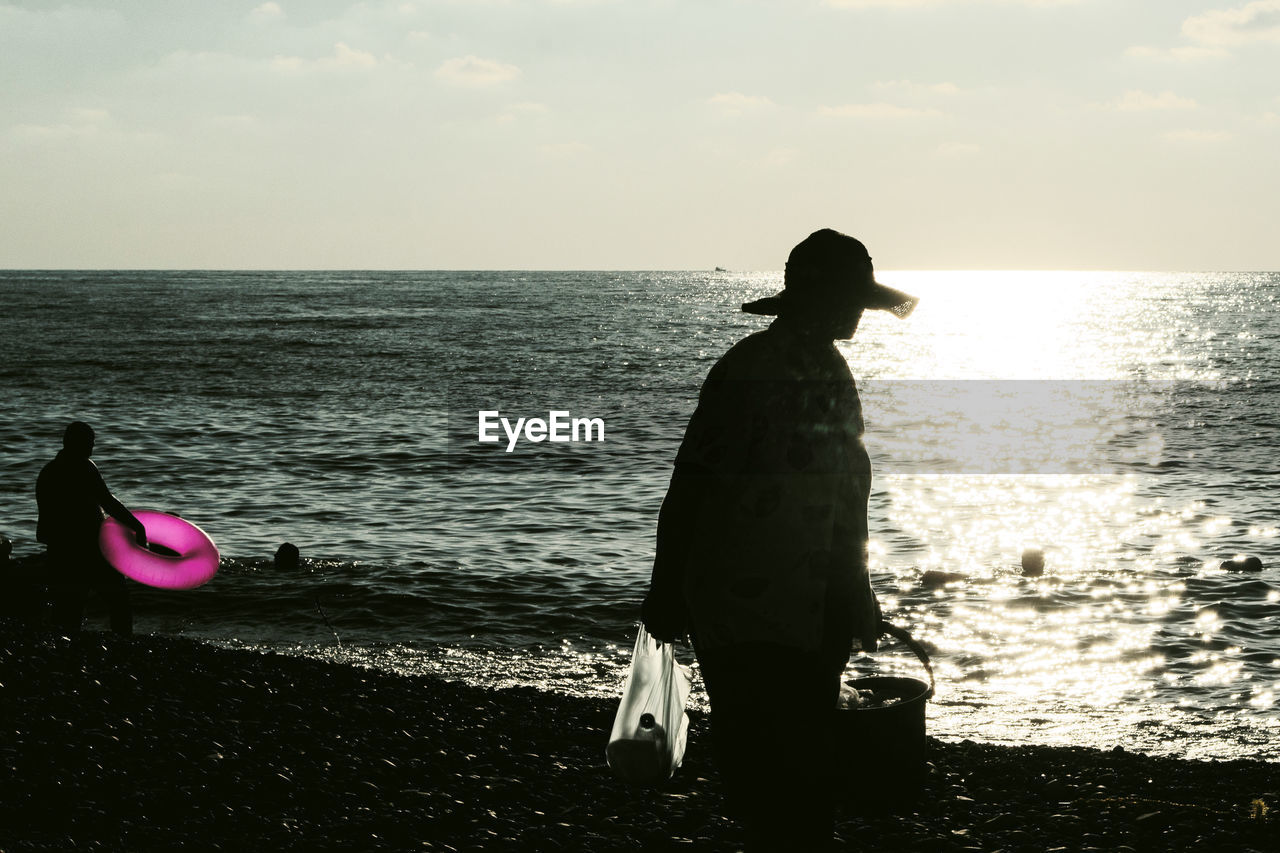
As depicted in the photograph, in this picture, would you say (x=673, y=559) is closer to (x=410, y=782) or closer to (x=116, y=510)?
(x=410, y=782)

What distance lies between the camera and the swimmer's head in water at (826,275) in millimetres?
3729

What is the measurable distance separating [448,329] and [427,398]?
4269 cm

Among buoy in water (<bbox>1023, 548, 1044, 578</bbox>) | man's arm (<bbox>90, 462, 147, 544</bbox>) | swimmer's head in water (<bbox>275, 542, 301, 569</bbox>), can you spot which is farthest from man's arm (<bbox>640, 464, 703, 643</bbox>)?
buoy in water (<bbox>1023, 548, 1044, 578</bbox>)

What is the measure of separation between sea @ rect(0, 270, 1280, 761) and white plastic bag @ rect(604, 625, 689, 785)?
66 cm

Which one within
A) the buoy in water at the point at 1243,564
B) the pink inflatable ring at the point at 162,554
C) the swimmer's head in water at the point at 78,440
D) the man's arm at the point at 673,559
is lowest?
the buoy in water at the point at 1243,564

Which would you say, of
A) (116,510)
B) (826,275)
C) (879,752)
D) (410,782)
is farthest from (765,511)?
(116,510)

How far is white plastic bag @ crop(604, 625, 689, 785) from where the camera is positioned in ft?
13.8

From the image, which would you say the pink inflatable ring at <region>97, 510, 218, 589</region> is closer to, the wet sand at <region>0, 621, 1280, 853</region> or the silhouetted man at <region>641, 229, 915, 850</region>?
the wet sand at <region>0, 621, 1280, 853</region>

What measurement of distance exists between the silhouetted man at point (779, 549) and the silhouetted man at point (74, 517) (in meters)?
6.68

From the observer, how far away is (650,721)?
4227 millimetres

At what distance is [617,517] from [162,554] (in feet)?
29.0

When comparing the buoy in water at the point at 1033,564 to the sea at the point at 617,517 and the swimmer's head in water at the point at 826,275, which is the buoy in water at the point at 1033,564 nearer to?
the sea at the point at 617,517

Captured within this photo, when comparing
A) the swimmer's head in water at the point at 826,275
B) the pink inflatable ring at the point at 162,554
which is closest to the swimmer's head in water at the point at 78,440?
the pink inflatable ring at the point at 162,554

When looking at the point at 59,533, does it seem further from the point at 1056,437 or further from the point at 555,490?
the point at 1056,437
